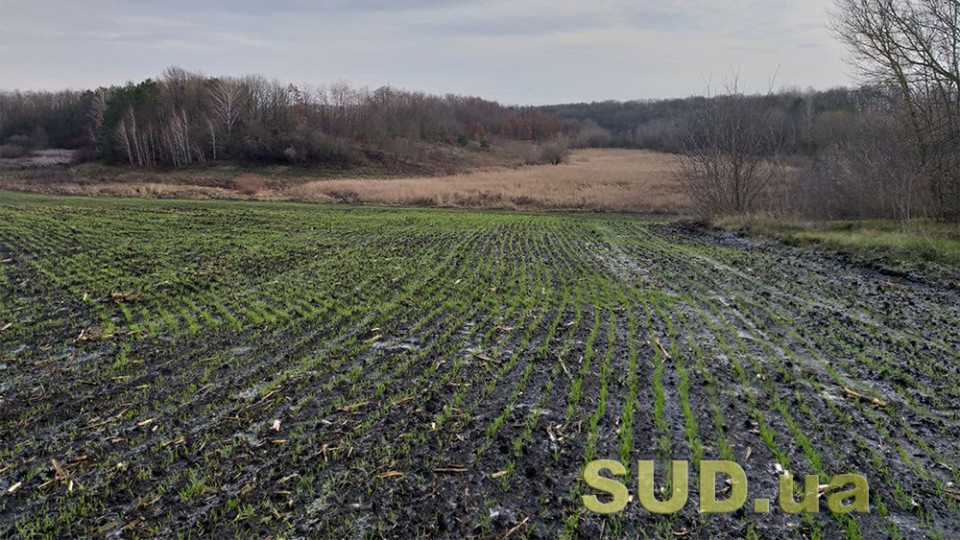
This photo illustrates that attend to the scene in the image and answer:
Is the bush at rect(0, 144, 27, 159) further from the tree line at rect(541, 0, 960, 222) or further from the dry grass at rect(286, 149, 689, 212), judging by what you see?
the tree line at rect(541, 0, 960, 222)

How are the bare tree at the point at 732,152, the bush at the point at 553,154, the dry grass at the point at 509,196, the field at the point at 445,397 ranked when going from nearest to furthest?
the field at the point at 445,397
the bare tree at the point at 732,152
the dry grass at the point at 509,196
the bush at the point at 553,154

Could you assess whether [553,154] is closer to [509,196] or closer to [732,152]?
[509,196]

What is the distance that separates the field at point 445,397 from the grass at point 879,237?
1542 millimetres

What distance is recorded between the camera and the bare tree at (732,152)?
21031mm

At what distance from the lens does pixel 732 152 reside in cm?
2119

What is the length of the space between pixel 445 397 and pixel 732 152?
20130 mm

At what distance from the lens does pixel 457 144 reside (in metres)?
87.0

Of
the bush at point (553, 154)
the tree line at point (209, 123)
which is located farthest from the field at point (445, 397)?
the bush at point (553, 154)

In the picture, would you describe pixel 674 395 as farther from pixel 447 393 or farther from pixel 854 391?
pixel 447 393

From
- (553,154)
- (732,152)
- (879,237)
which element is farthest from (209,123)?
(879,237)

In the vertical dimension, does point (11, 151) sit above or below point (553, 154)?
above

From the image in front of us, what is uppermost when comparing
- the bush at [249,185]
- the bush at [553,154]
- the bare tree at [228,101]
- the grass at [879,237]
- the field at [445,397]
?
the bare tree at [228,101]

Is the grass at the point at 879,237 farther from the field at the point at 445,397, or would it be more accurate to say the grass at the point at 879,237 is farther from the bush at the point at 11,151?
the bush at the point at 11,151

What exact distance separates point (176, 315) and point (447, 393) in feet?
15.4
